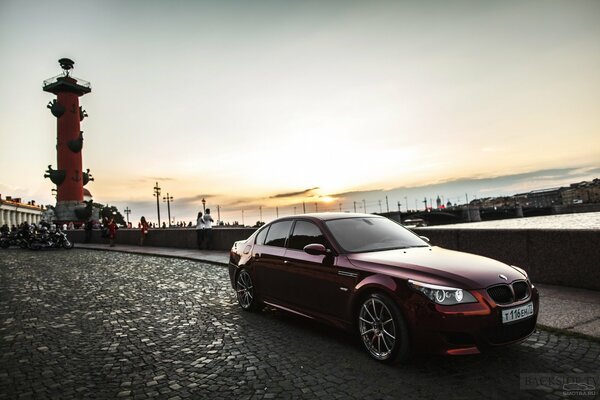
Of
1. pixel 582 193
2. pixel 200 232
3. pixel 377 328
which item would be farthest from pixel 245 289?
pixel 582 193

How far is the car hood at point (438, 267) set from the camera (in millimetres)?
3717

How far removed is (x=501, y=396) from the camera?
10.5 ft

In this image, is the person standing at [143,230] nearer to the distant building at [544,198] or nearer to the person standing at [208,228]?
the person standing at [208,228]

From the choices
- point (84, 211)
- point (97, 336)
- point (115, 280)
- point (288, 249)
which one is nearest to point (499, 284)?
point (288, 249)

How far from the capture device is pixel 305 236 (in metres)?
5.36

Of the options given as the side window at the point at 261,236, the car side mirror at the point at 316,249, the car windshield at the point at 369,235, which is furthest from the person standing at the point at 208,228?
the car side mirror at the point at 316,249

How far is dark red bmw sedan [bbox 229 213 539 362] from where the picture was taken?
141 inches

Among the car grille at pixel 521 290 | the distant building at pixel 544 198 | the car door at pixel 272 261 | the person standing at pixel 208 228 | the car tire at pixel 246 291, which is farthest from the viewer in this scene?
the distant building at pixel 544 198

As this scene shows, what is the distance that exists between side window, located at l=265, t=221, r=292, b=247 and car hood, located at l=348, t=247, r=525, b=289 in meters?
1.45

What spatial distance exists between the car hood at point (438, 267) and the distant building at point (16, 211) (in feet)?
376

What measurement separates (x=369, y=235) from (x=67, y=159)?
51.3 metres

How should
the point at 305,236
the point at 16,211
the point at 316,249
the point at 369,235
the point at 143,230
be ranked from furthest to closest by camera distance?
1. the point at 16,211
2. the point at 143,230
3. the point at 305,236
4. the point at 369,235
5. the point at 316,249

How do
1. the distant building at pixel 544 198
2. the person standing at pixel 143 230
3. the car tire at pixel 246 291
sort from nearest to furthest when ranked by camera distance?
1. the car tire at pixel 246 291
2. the person standing at pixel 143 230
3. the distant building at pixel 544 198

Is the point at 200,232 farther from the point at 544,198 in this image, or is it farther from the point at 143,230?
the point at 544,198
